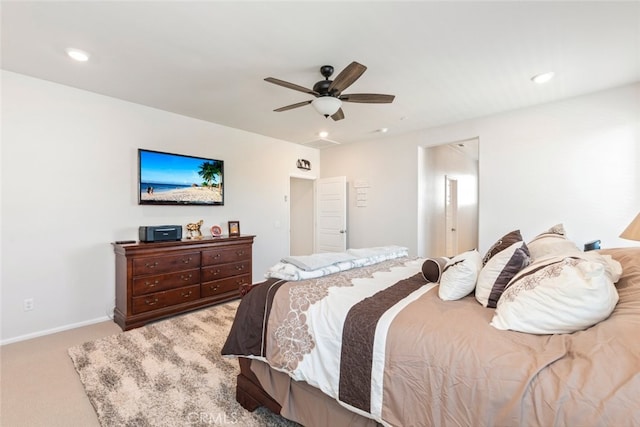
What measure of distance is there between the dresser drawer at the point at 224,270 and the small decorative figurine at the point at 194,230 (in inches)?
19.9

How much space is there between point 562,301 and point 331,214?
15.1 feet

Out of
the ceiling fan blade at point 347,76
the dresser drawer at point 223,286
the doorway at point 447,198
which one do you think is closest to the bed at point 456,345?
the ceiling fan blade at point 347,76

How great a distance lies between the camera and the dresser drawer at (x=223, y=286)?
12.1 feet

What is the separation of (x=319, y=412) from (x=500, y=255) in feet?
4.18

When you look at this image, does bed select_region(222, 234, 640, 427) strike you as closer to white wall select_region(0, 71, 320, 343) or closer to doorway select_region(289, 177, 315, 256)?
white wall select_region(0, 71, 320, 343)

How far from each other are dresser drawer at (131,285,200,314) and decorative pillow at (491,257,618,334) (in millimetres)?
3332

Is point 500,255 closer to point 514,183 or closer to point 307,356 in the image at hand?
point 307,356

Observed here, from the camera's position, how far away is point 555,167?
3471mm

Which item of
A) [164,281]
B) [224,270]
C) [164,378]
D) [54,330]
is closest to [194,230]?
[224,270]

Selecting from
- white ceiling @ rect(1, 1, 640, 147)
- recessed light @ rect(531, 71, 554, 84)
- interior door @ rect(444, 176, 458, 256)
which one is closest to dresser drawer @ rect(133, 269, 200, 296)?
white ceiling @ rect(1, 1, 640, 147)

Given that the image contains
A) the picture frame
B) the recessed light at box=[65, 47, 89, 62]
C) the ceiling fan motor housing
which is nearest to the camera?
the recessed light at box=[65, 47, 89, 62]

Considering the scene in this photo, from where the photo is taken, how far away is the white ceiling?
6.32 feet

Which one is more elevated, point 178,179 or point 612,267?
point 178,179

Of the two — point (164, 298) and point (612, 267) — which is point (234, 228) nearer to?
point (164, 298)
